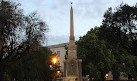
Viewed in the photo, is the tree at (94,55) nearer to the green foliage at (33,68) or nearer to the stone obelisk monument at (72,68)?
the green foliage at (33,68)

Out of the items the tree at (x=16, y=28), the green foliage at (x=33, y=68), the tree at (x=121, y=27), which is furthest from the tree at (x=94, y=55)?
the tree at (x=16, y=28)

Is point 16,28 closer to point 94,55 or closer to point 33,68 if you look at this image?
point 33,68

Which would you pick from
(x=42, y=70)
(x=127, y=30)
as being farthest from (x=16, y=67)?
(x=127, y=30)

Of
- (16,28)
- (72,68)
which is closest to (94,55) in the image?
(72,68)

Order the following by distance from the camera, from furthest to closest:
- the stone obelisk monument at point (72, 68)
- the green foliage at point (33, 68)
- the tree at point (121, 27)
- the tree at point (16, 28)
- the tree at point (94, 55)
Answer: the tree at point (94, 55) < the green foliage at point (33, 68) < the stone obelisk monument at point (72, 68) < the tree at point (121, 27) < the tree at point (16, 28)

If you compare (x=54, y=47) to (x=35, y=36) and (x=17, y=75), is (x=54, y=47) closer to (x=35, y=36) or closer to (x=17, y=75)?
(x=17, y=75)

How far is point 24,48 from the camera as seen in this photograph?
664 inches

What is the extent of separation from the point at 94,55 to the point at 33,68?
40.4 feet

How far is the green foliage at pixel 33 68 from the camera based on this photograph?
26.1 metres

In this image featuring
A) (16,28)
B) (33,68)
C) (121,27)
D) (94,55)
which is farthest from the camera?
(94,55)

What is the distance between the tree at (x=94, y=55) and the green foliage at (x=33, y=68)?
6.84m

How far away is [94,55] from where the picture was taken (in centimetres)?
3253

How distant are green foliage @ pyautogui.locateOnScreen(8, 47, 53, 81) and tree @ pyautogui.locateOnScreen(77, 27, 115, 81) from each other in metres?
6.84

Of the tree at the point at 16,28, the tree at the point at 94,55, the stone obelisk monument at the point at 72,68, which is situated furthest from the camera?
the tree at the point at 94,55
